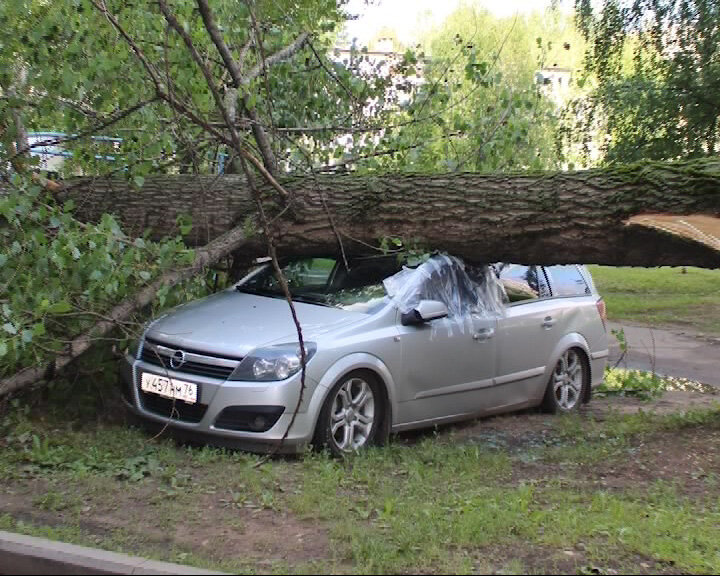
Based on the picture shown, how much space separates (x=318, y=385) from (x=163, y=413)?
119cm

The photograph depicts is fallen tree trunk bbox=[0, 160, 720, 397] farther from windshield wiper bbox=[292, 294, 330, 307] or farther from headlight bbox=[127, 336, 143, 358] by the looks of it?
windshield wiper bbox=[292, 294, 330, 307]

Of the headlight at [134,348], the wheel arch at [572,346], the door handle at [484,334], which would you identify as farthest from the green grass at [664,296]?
the headlight at [134,348]

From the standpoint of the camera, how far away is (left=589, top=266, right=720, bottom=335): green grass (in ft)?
50.7

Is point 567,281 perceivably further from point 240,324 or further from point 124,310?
point 124,310

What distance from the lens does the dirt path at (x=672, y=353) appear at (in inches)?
436

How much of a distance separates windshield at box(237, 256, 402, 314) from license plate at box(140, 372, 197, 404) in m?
1.29

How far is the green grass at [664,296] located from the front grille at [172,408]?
8.42 metres

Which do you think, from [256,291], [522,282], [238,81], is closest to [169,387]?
[256,291]

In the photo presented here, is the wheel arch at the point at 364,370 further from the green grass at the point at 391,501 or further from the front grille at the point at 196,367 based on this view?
the front grille at the point at 196,367

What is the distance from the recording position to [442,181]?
709 centimetres

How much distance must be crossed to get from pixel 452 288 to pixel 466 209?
2.21ft

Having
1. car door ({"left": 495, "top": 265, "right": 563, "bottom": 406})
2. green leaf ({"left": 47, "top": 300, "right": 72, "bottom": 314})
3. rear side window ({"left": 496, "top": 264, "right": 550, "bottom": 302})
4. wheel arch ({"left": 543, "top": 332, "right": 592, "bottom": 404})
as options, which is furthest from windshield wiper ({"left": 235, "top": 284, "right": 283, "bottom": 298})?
wheel arch ({"left": 543, "top": 332, "right": 592, "bottom": 404})

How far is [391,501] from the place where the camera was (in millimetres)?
4812

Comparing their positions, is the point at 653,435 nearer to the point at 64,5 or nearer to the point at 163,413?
the point at 163,413
